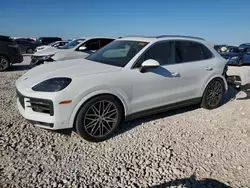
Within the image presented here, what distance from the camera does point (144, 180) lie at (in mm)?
2557

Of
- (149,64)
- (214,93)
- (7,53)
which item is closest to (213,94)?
(214,93)

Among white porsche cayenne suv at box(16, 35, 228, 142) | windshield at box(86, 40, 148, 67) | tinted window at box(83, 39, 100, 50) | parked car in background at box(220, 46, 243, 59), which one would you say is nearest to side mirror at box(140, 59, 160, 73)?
white porsche cayenne suv at box(16, 35, 228, 142)

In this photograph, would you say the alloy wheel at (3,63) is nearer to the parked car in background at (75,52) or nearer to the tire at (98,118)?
the parked car in background at (75,52)

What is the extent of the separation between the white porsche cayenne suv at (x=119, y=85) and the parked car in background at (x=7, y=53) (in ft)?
22.3

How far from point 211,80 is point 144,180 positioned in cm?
308

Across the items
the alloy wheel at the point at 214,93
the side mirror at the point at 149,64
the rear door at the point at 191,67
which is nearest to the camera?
the side mirror at the point at 149,64

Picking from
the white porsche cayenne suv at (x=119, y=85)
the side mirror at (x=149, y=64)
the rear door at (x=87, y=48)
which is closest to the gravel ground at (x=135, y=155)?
the white porsche cayenne suv at (x=119, y=85)

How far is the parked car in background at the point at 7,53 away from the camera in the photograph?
9.53 meters

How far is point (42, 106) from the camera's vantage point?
3.07 metres

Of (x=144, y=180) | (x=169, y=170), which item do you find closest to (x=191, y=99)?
(x=169, y=170)

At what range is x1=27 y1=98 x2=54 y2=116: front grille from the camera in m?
3.01

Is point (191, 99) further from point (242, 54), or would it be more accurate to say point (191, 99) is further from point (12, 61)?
point (242, 54)

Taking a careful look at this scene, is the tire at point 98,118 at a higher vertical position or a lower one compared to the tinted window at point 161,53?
lower

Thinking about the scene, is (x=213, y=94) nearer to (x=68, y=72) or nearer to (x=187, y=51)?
(x=187, y=51)
